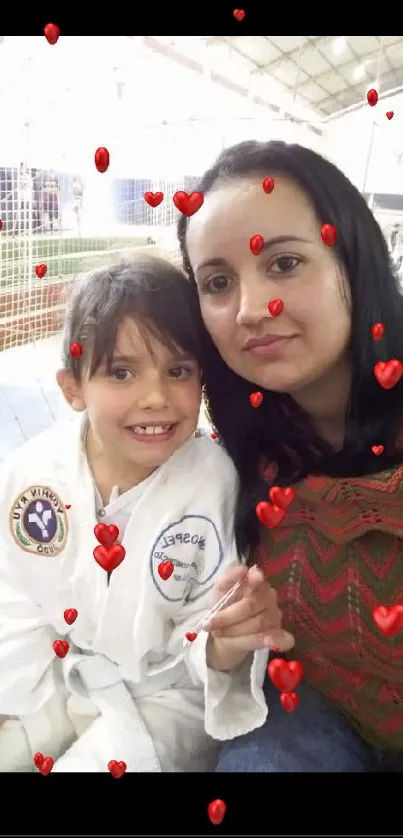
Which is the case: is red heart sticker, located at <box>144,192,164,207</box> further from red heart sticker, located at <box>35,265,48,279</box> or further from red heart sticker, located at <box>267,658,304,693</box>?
red heart sticker, located at <box>267,658,304,693</box>

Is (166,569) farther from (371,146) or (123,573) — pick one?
(371,146)

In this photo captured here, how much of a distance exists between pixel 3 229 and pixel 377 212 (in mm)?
383

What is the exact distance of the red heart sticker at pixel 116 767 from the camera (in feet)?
2.41

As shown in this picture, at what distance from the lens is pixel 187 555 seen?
721mm

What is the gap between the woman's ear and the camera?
0.71 meters

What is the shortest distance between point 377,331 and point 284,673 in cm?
37

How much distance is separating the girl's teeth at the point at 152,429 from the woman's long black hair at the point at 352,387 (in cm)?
5

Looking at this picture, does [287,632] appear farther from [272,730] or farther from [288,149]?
[288,149]

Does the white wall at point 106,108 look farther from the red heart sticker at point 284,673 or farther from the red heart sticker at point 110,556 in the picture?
the red heart sticker at point 284,673

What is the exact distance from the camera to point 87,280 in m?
0.69
